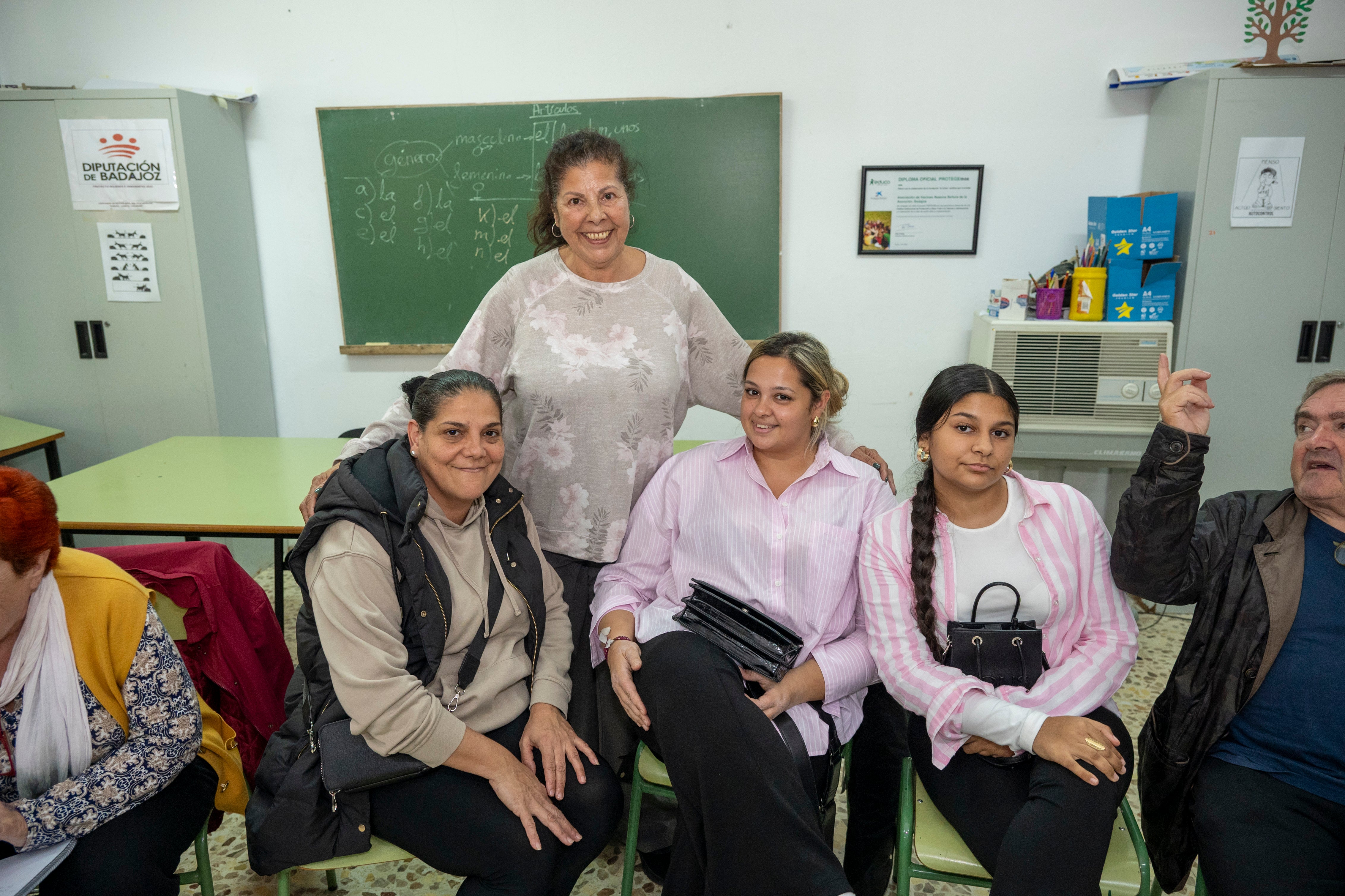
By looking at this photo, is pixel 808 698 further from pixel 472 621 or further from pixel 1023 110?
pixel 1023 110

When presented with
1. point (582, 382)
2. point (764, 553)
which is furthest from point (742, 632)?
point (582, 382)

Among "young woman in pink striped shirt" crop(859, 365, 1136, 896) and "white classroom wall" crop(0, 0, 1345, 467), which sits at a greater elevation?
"white classroom wall" crop(0, 0, 1345, 467)

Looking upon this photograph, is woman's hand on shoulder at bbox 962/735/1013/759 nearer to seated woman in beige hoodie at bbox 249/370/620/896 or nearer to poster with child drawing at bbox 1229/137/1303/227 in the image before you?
seated woman in beige hoodie at bbox 249/370/620/896

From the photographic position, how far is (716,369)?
1929 millimetres

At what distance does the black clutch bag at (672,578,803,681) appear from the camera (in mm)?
1546

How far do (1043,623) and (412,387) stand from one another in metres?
1.31

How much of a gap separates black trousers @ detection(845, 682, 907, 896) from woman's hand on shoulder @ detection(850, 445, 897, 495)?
1.52ft

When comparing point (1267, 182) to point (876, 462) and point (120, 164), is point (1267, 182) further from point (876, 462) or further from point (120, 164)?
point (120, 164)

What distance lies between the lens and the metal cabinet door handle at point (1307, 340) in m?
3.06

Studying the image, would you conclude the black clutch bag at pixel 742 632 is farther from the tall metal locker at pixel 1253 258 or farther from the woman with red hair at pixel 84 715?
the tall metal locker at pixel 1253 258

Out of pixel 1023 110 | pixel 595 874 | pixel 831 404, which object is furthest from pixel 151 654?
pixel 1023 110

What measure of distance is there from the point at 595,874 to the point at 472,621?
80 cm

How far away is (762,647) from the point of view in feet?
5.09

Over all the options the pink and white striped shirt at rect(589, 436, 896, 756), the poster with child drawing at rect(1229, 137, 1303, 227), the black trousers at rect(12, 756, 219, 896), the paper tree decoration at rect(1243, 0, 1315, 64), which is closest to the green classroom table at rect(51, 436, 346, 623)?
the black trousers at rect(12, 756, 219, 896)
